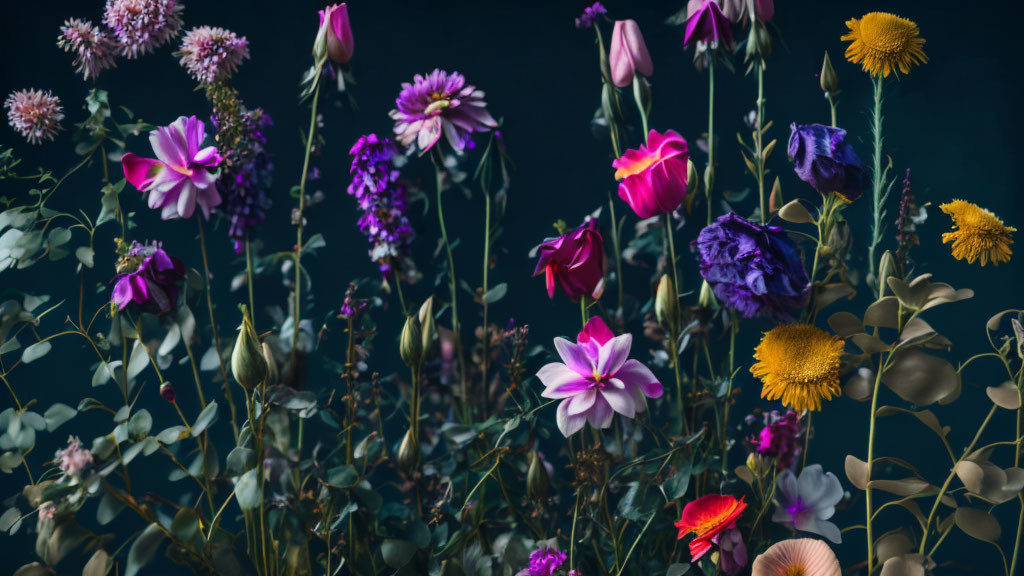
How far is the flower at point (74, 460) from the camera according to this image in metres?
1.07

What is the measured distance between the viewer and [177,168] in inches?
42.0

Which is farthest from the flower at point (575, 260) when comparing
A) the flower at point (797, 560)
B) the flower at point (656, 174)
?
the flower at point (797, 560)

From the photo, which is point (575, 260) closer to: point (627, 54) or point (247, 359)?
point (627, 54)

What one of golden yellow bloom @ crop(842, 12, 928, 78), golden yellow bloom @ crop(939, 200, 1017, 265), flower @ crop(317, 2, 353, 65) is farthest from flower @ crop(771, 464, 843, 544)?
flower @ crop(317, 2, 353, 65)

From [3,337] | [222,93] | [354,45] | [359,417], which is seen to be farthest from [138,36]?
[359,417]

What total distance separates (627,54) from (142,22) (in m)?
0.73

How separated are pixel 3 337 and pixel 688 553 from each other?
1111 mm

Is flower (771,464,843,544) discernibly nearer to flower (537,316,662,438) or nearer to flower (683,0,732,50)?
flower (537,316,662,438)

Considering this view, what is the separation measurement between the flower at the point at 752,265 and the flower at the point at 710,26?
0.98ft

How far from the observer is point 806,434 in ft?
3.75

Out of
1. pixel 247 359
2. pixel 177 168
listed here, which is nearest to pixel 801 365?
pixel 247 359

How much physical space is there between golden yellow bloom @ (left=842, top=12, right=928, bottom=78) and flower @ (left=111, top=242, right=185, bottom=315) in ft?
3.47

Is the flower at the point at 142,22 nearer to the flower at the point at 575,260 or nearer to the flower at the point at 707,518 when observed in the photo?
the flower at the point at 575,260

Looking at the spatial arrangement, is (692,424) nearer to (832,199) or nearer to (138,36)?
(832,199)
